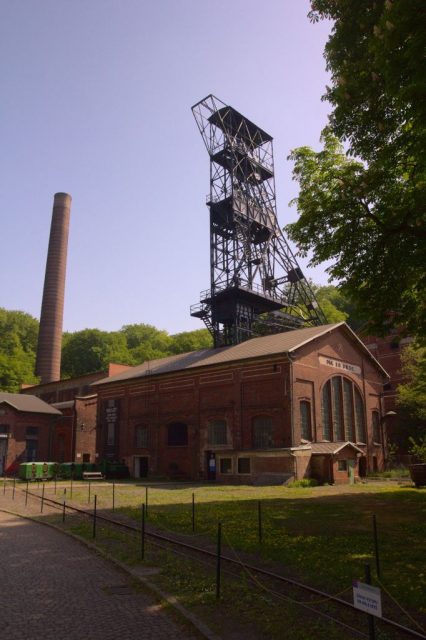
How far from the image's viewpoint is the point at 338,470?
32.6m

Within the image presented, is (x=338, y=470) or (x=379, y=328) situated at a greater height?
(x=379, y=328)

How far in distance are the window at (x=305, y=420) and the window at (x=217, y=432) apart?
5.64 metres

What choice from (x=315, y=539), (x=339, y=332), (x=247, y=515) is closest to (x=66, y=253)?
(x=339, y=332)

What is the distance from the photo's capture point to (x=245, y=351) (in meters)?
37.6

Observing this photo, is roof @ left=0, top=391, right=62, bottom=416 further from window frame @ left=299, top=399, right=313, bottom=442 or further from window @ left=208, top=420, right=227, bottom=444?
window frame @ left=299, top=399, right=313, bottom=442

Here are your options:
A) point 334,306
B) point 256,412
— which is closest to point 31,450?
point 256,412

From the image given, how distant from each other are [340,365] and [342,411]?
11.6ft

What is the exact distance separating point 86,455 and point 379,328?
130 ft

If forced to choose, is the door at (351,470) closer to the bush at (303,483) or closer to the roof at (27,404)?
the bush at (303,483)

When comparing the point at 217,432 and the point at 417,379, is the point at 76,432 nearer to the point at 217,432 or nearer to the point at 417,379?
the point at 217,432

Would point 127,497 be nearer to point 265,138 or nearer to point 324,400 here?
point 324,400

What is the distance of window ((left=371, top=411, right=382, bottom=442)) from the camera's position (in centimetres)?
4150

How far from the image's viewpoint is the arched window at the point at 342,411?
1442 inches

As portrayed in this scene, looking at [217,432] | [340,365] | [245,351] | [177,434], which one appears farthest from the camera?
[177,434]
